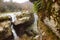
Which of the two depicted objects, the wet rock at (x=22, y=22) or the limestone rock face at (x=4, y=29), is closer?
the limestone rock face at (x=4, y=29)

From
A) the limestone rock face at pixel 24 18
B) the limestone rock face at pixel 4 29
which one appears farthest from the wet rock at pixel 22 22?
the limestone rock face at pixel 4 29

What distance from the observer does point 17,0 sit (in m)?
13.7

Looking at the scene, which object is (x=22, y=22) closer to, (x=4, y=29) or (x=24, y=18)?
(x=24, y=18)

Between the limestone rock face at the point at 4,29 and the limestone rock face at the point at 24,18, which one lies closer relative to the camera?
the limestone rock face at the point at 4,29

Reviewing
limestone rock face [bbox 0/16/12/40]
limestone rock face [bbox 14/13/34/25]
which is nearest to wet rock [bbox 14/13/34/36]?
limestone rock face [bbox 14/13/34/25]

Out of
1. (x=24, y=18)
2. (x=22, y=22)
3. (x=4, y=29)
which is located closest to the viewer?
(x=4, y=29)

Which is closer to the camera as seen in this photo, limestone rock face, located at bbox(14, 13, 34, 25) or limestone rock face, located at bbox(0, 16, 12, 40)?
limestone rock face, located at bbox(0, 16, 12, 40)

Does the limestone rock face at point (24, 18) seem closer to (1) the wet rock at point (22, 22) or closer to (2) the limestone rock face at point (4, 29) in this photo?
(1) the wet rock at point (22, 22)

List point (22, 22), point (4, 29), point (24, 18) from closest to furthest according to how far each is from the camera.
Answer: point (4, 29), point (22, 22), point (24, 18)

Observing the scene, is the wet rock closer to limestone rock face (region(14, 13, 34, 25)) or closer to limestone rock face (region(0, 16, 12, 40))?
limestone rock face (region(14, 13, 34, 25))

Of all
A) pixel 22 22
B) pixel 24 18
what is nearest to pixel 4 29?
pixel 22 22

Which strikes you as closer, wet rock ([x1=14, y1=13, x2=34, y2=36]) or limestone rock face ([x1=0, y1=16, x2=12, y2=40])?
limestone rock face ([x1=0, y1=16, x2=12, y2=40])

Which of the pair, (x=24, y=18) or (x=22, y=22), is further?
(x=24, y=18)

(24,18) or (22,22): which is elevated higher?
(24,18)
